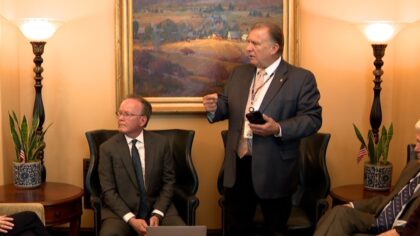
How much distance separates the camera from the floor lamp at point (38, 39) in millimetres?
4070

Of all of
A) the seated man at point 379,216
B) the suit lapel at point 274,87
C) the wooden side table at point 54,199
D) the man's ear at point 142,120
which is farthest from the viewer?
the wooden side table at point 54,199

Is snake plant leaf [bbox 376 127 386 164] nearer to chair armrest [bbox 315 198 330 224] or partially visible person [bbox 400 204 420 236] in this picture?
chair armrest [bbox 315 198 330 224]

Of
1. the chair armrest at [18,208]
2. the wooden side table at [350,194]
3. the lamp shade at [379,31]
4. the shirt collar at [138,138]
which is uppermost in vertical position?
the lamp shade at [379,31]

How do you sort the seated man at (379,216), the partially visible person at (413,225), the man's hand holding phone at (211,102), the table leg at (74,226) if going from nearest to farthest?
the partially visible person at (413,225)
the seated man at (379,216)
the man's hand holding phone at (211,102)
the table leg at (74,226)

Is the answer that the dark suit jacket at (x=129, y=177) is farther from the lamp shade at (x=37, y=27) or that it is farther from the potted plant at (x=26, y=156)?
the lamp shade at (x=37, y=27)

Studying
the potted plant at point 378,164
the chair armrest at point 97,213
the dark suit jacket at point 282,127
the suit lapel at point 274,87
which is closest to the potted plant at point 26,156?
the chair armrest at point 97,213

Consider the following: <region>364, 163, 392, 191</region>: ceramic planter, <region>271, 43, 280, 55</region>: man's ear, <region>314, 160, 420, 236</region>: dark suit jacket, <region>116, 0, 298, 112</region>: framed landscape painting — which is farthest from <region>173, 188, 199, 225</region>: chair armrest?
<region>364, 163, 392, 191</region>: ceramic planter

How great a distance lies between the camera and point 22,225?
10.2 ft

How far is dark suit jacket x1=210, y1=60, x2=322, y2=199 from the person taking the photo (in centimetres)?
320

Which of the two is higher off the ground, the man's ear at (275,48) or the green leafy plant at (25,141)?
the man's ear at (275,48)

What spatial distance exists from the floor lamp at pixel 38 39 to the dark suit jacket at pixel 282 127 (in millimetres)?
1552

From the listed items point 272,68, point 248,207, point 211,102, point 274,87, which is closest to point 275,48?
point 272,68

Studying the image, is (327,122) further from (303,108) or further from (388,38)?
(303,108)

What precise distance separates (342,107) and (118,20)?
1866 mm
